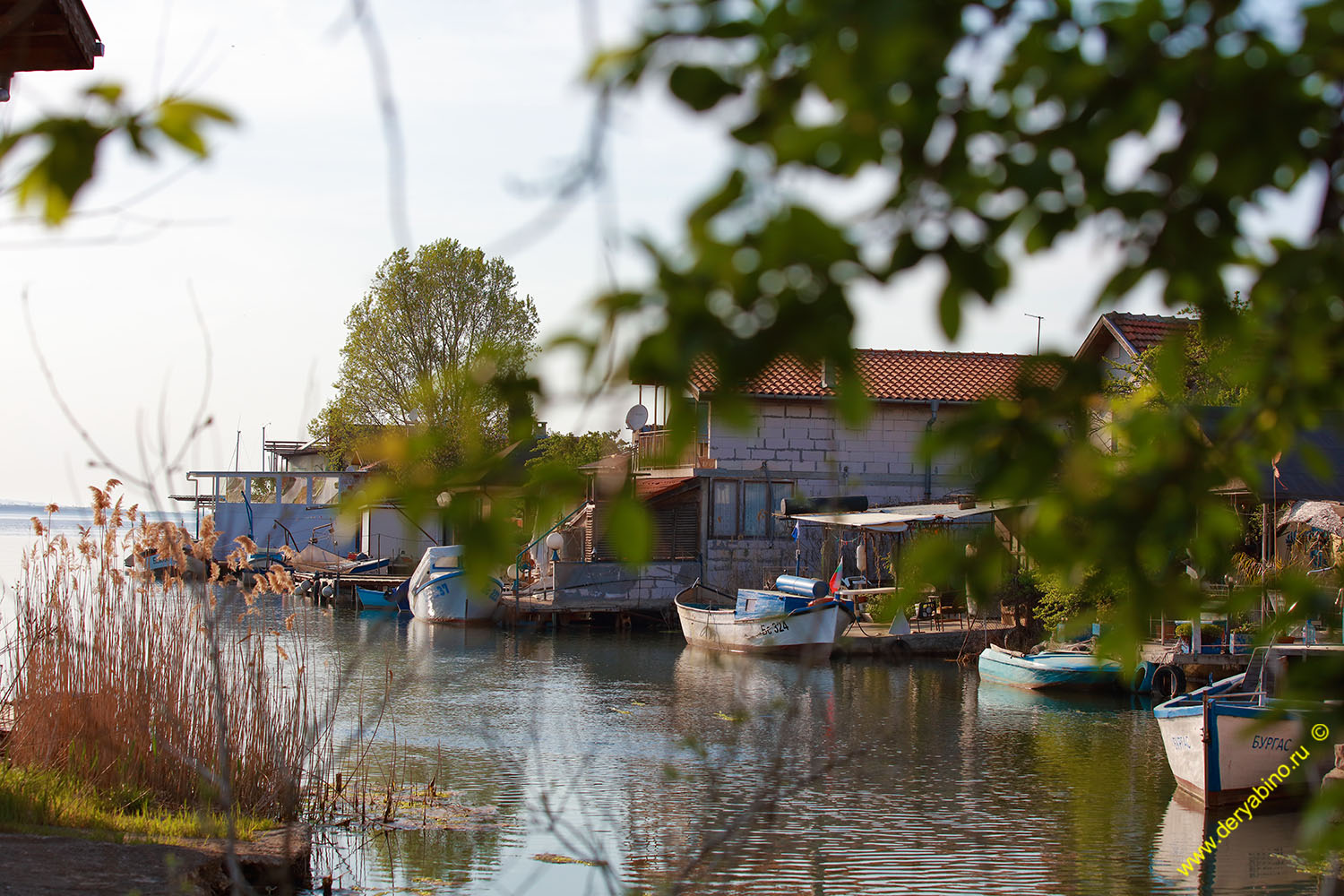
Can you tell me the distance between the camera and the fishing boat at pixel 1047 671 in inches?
850

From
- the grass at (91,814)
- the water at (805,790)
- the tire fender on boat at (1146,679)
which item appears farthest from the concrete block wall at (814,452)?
the grass at (91,814)

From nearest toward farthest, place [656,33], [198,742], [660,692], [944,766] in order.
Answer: [656,33] < [198,742] < [944,766] < [660,692]

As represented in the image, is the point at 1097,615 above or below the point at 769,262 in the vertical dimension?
below

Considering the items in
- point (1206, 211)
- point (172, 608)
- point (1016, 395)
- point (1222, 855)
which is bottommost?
point (1222, 855)

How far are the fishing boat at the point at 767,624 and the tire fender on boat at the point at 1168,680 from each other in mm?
6179

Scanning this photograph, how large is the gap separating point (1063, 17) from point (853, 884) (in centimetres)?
866

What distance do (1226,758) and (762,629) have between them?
14917 millimetres

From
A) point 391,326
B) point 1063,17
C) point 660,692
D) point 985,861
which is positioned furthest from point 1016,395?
point 391,326

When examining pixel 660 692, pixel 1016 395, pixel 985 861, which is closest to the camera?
pixel 1016 395

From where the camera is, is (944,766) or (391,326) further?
(391,326)

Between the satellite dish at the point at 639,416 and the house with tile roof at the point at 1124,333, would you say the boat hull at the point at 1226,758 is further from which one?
the satellite dish at the point at 639,416

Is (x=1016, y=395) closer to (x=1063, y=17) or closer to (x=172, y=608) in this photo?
(x=1063, y=17)

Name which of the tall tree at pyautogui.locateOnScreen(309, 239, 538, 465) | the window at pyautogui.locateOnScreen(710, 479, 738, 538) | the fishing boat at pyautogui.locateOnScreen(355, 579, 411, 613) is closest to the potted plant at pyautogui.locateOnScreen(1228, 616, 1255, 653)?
the window at pyautogui.locateOnScreen(710, 479, 738, 538)

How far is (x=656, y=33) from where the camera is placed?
1898 mm
